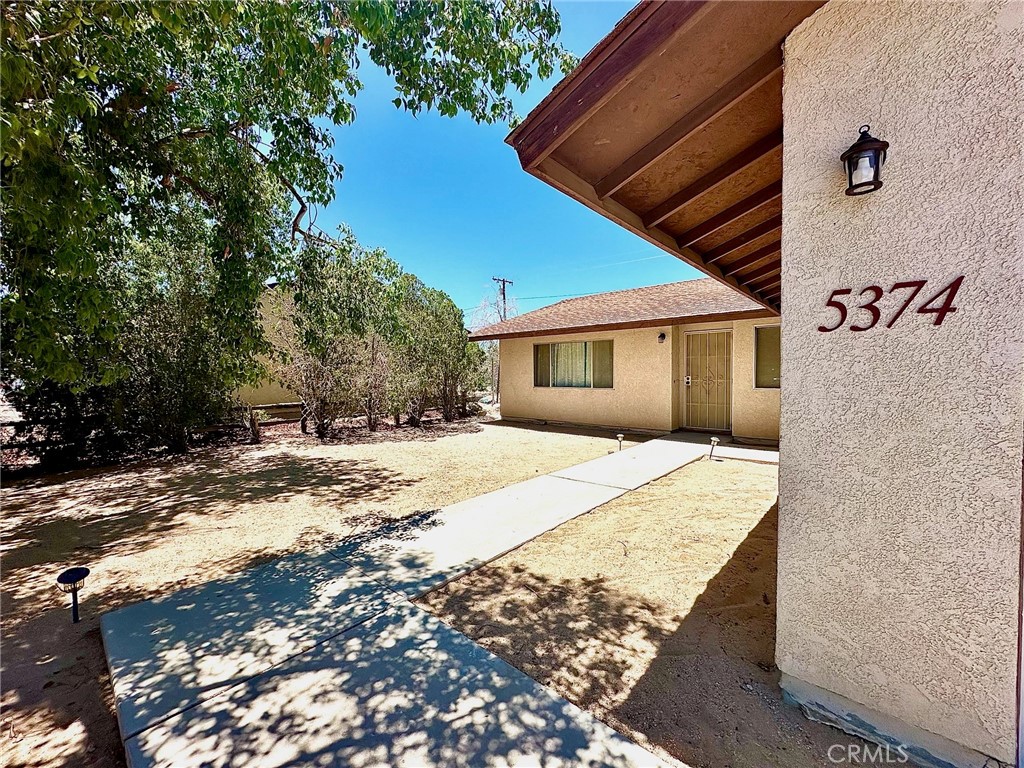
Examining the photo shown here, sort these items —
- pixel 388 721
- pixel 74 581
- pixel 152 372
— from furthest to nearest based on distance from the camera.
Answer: pixel 152 372 < pixel 74 581 < pixel 388 721

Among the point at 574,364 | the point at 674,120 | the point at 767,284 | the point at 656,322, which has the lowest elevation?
Answer: the point at 574,364

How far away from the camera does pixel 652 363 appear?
11.3 meters

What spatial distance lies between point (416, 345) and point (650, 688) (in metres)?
11.7

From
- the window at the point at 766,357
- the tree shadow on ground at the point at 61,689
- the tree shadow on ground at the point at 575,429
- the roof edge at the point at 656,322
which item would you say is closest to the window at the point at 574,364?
the roof edge at the point at 656,322

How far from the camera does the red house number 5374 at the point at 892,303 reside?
1797 mm

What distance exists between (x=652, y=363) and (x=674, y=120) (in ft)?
29.5

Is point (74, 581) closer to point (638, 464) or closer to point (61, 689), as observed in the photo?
point (61, 689)

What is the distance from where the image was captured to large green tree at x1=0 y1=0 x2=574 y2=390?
11.0 feet

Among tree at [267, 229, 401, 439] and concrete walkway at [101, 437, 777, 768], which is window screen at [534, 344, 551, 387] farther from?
concrete walkway at [101, 437, 777, 768]

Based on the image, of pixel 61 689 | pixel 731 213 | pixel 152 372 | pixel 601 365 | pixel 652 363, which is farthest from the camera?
pixel 601 365

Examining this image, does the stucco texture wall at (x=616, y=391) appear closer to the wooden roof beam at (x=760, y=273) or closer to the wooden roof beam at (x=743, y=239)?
the wooden roof beam at (x=760, y=273)

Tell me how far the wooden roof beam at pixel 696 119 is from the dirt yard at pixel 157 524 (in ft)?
14.9

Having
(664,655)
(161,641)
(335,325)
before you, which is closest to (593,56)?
(664,655)

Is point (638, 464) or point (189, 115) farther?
point (638, 464)
